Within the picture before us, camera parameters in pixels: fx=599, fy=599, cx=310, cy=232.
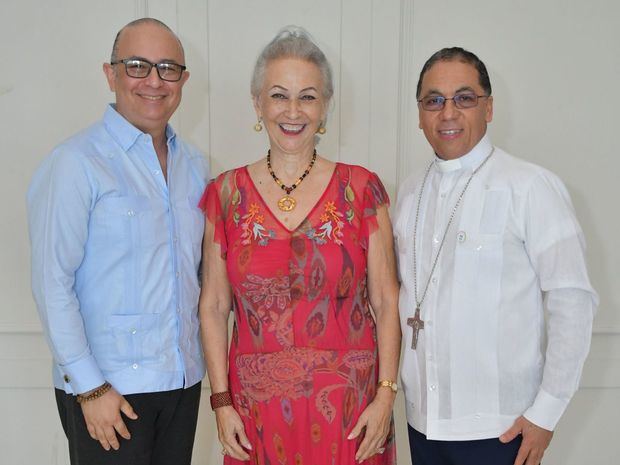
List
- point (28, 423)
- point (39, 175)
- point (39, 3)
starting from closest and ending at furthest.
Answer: point (39, 175) < point (39, 3) < point (28, 423)

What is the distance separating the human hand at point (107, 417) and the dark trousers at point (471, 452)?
2.69ft

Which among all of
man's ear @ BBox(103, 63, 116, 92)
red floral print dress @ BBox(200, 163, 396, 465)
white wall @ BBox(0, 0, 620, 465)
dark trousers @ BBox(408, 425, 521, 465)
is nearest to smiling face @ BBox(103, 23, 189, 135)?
man's ear @ BBox(103, 63, 116, 92)

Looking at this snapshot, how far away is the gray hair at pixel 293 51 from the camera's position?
Answer: 1703 mm

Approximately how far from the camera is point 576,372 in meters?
1.48

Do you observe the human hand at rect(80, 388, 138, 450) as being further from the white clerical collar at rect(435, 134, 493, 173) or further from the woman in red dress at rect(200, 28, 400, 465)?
the white clerical collar at rect(435, 134, 493, 173)

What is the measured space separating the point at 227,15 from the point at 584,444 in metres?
2.52

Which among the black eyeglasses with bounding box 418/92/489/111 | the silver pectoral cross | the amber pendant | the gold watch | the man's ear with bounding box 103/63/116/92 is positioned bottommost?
the gold watch

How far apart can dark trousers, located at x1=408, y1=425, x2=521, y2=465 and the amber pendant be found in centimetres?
75

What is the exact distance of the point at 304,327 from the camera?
167cm

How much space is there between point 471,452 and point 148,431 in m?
0.88

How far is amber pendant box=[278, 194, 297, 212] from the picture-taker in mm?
1737

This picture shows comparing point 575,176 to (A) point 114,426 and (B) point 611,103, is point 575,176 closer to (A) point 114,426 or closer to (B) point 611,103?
(B) point 611,103

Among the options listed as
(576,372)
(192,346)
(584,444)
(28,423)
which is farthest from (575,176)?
(28,423)

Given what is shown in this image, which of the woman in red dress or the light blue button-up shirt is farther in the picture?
the woman in red dress
